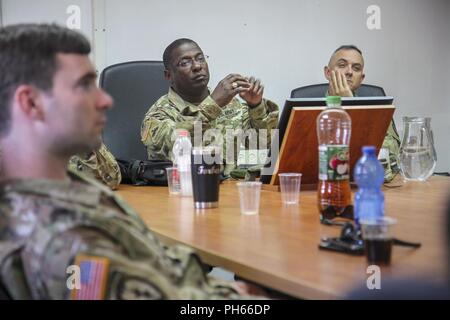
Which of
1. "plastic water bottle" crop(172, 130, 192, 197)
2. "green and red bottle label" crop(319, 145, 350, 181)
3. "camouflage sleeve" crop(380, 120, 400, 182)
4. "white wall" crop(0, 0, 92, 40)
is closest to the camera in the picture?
"green and red bottle label" crop(319, 145, 350, 181)

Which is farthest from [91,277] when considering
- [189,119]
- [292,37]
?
[292,37]

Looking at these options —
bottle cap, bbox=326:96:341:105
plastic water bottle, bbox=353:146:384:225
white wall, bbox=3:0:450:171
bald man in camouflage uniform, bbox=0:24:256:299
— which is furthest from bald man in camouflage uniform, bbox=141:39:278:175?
bald man in camouflage uniform, bbox=0:24:256:299

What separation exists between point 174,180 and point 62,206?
3.52 feet

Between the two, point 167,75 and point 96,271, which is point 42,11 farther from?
point 96,271

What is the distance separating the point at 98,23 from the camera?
3.11 m

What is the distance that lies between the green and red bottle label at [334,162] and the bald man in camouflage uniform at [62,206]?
0.46m

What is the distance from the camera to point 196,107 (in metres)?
2.66

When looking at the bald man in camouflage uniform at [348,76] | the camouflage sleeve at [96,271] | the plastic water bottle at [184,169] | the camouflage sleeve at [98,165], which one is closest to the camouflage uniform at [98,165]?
the camouflage sleeve at [98,165]

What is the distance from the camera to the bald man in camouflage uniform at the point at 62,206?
79 centimetres

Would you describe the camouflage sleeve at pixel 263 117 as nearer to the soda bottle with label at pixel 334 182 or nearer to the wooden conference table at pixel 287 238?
the wooden conference table at pixel 287 238

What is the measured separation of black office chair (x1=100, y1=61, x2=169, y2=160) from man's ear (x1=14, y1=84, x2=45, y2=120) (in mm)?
1658

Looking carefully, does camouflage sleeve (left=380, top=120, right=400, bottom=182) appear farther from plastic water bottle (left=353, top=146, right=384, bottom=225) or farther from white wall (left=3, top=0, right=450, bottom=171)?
white wall (left=3, top=0, right=450, bottom=171)

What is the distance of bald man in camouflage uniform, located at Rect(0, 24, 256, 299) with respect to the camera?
2.60 ft

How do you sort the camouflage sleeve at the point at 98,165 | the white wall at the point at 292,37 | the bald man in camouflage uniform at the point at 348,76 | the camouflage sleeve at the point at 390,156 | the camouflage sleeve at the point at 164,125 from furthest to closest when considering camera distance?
the white wall at the point at 292,37, the bald man in camouflage uniform at the point at 348,76, the camouflage sleeve at the point at 164,125, the camouflage sleeve at the point at 390,156, the camouflage sleeve at the point at 98,165
